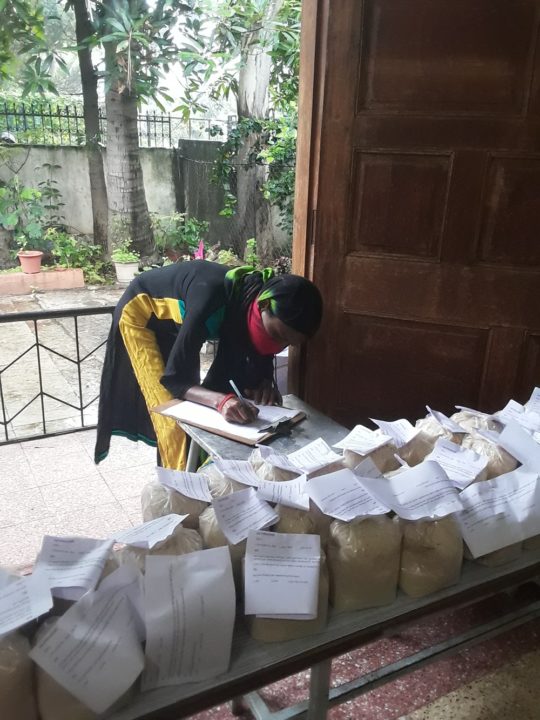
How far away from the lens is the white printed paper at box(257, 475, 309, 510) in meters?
1.00

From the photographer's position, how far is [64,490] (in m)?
2.70

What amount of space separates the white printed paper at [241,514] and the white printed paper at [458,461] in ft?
1.25

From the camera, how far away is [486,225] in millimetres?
1937

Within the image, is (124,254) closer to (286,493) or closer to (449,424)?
(449,424)

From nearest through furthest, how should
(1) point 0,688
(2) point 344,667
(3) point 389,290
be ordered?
1. (1) point 0,688
2. (2) point 344,667
3. (3) point 389,290

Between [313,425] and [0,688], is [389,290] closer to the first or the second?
[313,425]

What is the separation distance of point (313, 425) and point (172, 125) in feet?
24.6

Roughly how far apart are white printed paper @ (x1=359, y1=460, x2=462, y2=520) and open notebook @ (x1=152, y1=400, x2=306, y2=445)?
0.66 meters

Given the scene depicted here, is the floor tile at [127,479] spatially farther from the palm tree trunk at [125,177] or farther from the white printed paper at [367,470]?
the palm tree trunk at [125,177]

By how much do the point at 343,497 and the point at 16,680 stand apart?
550 mm

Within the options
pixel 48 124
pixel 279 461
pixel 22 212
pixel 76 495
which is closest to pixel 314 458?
pixel 279 461

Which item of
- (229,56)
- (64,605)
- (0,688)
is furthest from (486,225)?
(229,56)

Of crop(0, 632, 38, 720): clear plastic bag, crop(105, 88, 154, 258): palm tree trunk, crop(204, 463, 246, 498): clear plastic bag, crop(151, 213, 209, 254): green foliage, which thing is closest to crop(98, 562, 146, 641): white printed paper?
crop(0, 632, 38, 720): clear plastic bag

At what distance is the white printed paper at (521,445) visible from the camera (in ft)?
4.02
